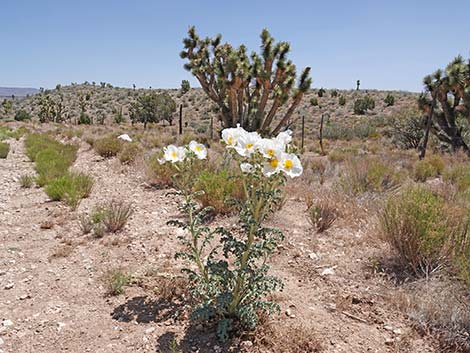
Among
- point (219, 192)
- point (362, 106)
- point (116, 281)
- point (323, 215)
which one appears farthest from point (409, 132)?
point (116, 281)

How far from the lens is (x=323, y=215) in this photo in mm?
5301

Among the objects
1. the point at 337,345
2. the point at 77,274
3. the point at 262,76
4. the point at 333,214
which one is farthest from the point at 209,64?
the point at 337,345

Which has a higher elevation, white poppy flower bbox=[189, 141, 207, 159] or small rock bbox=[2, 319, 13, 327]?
white poppy flower bbox=[189, 141, 207, 159]

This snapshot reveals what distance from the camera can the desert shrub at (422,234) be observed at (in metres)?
3.82

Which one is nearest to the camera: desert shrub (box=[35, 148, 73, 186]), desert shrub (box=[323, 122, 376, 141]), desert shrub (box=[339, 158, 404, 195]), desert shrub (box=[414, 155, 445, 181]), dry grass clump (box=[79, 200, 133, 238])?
dry grass clump (box=[79, 200, 133, 238])

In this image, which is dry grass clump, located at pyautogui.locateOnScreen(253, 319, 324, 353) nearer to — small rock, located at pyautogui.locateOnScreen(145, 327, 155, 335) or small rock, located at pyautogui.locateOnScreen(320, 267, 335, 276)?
small rock, located at pyautogui.locateOnScreen(145, 327, 155, 335)

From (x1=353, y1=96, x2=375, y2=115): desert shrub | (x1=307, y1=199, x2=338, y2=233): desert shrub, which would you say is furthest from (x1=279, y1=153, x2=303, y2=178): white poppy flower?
(x1=353, y1=96, x2=375, y2=115): desert shrub

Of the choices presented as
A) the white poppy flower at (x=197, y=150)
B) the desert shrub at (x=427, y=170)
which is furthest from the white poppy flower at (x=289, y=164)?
the desert shrub at (x=427, y=170)

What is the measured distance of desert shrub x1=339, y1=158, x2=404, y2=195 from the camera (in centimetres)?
682

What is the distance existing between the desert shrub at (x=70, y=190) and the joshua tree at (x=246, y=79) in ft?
32.8

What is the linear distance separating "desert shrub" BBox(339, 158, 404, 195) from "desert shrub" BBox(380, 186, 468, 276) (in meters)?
2.28

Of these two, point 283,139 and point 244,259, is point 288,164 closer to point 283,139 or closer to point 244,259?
point 283,139

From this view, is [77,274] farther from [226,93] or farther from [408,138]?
[408,138]

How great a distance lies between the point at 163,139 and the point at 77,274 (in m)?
12.7
